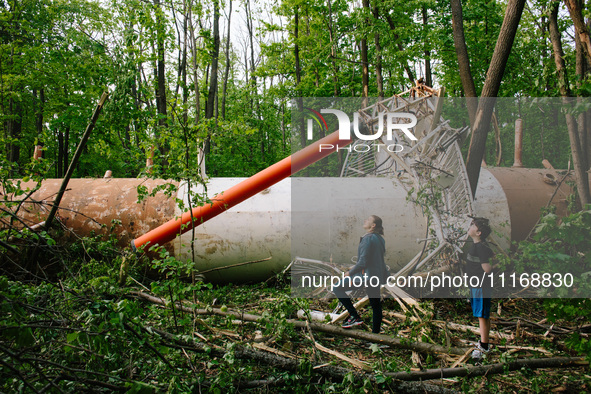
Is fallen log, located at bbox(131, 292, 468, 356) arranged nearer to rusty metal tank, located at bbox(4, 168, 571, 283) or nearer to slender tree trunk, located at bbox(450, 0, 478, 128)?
rusty metal tank, located at bbox(4, 168, 571, 283)

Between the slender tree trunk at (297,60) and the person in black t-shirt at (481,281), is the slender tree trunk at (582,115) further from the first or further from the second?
the slender tree trunk at (297,60)

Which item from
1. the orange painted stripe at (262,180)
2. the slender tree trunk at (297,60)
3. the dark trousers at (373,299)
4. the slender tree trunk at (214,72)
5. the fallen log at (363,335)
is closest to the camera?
the fallen log at (363,335)

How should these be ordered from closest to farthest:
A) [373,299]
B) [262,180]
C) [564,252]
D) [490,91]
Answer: [373,299] < [564,252] < [262,180] < [490,91]

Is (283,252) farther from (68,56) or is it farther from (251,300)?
(68,56)

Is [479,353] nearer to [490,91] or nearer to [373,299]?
[373,299]

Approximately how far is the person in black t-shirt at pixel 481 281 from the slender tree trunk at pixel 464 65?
2.18 m

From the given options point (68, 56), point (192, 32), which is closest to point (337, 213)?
point (68, 56)

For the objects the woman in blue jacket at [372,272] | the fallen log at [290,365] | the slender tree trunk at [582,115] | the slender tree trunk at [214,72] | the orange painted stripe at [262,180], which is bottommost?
the fallen log at [290,365]

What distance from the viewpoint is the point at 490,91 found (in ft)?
16.3

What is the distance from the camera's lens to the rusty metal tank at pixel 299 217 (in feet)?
16.9

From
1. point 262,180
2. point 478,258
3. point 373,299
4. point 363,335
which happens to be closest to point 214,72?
point 262,180

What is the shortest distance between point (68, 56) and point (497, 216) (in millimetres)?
11275

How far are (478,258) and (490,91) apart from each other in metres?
2.50

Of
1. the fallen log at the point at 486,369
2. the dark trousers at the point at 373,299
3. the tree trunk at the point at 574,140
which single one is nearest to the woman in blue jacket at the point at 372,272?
the dark trousers at the point at 373,299
